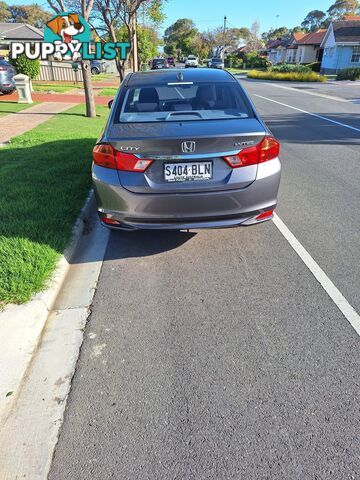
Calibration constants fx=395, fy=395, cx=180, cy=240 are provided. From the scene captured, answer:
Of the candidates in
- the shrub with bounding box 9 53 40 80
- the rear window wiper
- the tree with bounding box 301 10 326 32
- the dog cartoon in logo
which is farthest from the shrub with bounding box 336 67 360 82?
the tree with bounding box 301 10 326 32

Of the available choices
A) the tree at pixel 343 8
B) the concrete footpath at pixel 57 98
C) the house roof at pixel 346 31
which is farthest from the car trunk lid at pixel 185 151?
the tree at pixel 343 8

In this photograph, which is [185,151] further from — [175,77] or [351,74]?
[351,74]

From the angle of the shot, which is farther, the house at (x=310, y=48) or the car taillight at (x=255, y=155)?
the house at (x=310, y=48)

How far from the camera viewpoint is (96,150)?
11.6ft

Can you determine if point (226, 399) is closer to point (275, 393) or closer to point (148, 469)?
point (275, 393)

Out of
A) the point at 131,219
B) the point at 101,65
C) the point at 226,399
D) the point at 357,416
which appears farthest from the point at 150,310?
the point at 101,65

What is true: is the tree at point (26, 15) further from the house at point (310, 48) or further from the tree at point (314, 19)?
the tree at point (314, 19)

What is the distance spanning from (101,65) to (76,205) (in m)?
45.8

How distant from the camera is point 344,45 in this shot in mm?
50094

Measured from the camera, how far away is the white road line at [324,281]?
3074 millimetres

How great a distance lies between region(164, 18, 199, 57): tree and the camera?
9962cm

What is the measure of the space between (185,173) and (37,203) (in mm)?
2257

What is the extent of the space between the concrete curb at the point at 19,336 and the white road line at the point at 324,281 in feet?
7.72
